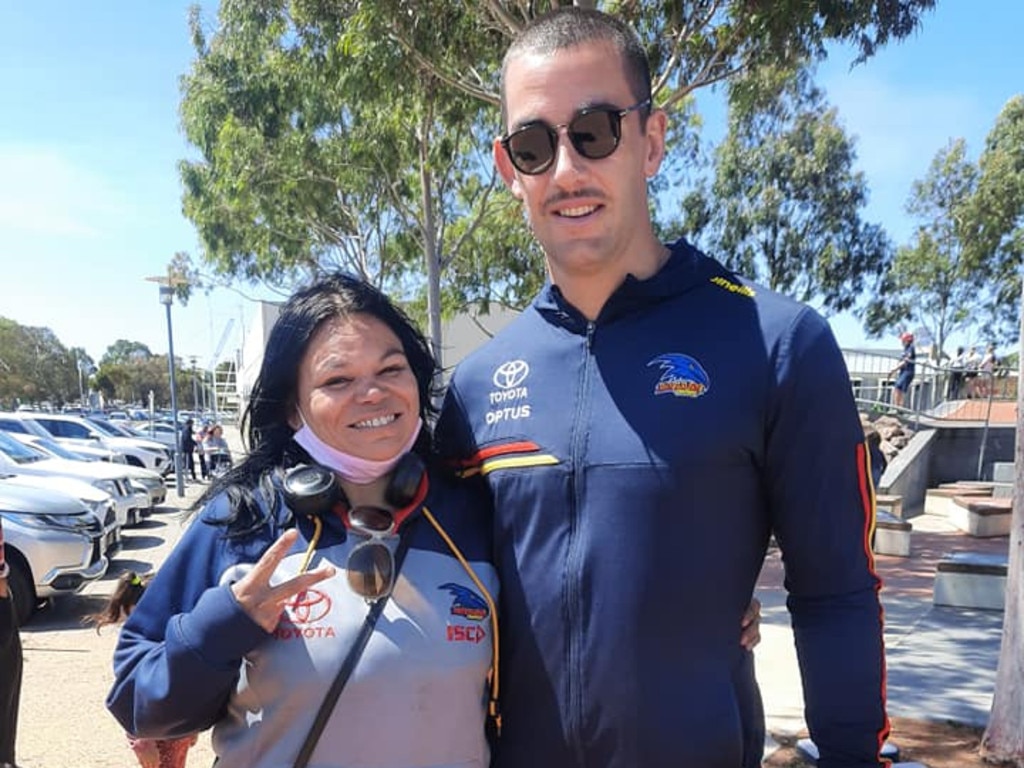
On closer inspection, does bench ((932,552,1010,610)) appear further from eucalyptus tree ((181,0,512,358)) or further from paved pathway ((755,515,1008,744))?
eucalyptus tree ((181,0,512,358))

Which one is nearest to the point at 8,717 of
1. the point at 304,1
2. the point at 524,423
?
the point at 524,423

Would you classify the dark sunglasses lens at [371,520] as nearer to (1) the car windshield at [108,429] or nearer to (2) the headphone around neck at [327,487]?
(2) the headphone around neck at [327,487]

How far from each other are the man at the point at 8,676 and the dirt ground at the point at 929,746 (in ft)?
12.5

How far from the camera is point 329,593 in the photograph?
67.2 inches

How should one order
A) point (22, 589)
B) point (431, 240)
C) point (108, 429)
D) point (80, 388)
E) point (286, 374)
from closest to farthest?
point (286, 374)
point (22, 589)
point (431, 240)
point (108, 429)
point (80, 388)

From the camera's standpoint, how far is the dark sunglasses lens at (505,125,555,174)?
177 centimetres

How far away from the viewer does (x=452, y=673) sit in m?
1.69

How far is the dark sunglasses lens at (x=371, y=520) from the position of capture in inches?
69.9

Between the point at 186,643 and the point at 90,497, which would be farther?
the point at 90,497

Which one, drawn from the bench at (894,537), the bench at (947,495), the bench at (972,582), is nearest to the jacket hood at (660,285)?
the bench at (972,582)

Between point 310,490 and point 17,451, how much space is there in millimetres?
11018

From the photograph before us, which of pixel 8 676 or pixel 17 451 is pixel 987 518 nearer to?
pixel 8 676

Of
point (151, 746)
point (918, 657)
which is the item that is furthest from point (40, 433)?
point (918, 657)

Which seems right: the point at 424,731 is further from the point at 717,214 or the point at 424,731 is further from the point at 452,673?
the point at 717,214
